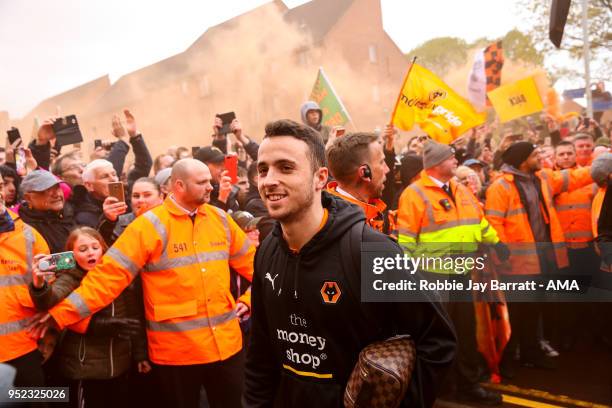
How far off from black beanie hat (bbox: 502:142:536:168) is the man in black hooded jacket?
12.0ft

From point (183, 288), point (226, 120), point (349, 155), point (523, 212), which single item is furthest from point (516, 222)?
point (226, 120)

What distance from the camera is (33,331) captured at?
319 cm

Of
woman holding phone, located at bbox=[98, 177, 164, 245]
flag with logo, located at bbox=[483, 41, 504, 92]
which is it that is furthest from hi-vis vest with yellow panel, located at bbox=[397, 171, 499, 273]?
flag with logo, located at bbox=[483, 41, 504, 92]

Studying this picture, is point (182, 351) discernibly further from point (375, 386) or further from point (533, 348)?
point (533, 348)

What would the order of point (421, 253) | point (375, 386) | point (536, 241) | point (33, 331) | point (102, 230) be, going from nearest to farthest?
point (375, 386)
point (33, 331)
point (102, 230)
point (421, 253)
point (536, 241)

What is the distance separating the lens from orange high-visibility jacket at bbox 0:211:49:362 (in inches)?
128

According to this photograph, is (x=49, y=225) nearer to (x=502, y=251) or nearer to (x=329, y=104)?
(x=502, y=251)

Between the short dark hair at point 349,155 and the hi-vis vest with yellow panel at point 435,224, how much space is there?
1.27 m

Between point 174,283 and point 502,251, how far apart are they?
3.10 m

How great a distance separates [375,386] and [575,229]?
506cm

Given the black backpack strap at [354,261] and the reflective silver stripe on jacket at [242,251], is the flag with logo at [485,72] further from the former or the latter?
the black backpack strap at [354,261]

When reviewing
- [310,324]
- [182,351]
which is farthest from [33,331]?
[310,324]

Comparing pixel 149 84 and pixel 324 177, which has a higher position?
pixel 149 84

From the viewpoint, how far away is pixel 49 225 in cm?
390
